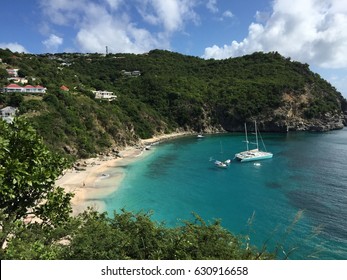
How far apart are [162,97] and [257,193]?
72.2m

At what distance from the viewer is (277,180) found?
4722 cm

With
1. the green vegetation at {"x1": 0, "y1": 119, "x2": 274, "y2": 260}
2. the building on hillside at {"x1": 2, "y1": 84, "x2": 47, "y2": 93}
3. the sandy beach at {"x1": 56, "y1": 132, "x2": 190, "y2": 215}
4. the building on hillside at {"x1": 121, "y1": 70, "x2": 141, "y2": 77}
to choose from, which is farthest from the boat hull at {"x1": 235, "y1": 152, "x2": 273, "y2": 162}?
the building on hillside at {"x1": 121, "y1": 70, "x2": 141, "y2": 77}

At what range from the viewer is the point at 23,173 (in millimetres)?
11523

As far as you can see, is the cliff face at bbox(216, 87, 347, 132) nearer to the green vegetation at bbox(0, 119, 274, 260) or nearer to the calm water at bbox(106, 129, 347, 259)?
the calm water at bbox(106, 129, 347, 259)

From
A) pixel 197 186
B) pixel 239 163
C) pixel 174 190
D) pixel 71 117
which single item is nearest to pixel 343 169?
pixel 239 163

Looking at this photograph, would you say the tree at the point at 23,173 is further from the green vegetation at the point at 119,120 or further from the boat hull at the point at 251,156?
the boat hull at the point at 251,156

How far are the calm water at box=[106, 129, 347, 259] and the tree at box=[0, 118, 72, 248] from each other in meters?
14.1

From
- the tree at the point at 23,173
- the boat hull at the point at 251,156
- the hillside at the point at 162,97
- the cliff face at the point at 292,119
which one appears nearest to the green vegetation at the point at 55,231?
the tree at the point at 23,173

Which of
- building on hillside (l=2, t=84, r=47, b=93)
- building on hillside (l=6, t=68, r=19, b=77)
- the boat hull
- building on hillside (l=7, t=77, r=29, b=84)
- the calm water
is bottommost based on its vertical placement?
the calm water

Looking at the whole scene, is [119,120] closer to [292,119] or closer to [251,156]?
[251,156]

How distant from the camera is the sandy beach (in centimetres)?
3976

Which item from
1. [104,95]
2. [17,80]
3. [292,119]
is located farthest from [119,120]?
[292,119]

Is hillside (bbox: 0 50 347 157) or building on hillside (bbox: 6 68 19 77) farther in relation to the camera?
building on hillside (bbox: 6 68 19 77)

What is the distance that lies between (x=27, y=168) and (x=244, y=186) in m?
37.0
